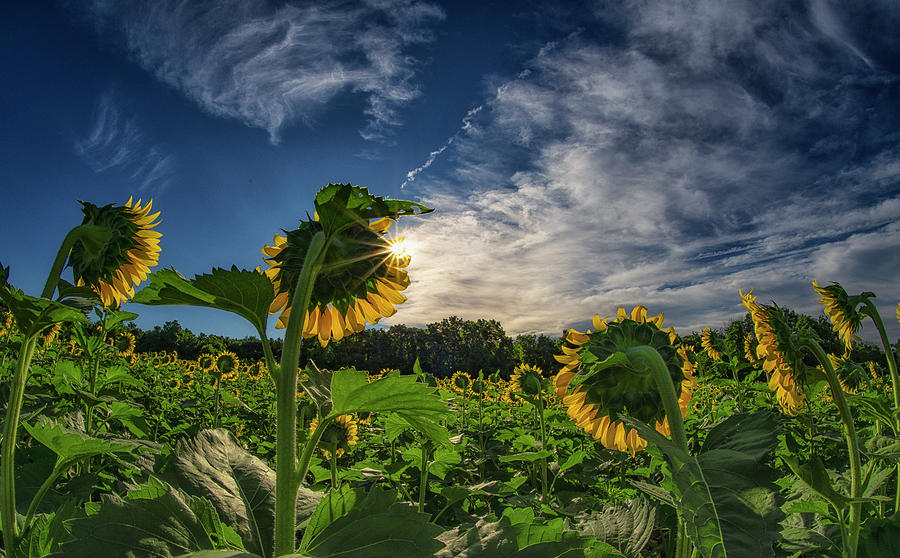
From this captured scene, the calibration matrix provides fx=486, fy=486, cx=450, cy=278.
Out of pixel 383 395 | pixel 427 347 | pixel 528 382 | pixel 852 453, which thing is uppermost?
pixel 427 347

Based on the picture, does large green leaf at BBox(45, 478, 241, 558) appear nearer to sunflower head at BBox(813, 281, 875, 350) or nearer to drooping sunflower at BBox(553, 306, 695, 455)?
drooping sunflower at BBox(553, 306, 695, 455)

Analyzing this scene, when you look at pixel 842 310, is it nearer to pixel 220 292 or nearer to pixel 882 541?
pixel 882 541

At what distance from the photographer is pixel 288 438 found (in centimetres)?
69

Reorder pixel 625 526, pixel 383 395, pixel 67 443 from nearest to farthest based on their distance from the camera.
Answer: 1. pixel 383 395
2. pixel 625 526
3. pixel 67 443

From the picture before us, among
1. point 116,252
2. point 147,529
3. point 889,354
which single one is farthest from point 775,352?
point 116,252

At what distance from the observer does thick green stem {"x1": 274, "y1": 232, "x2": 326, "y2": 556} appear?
0.67 m

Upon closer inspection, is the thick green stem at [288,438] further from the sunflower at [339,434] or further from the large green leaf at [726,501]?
the sunflower at [339,434]

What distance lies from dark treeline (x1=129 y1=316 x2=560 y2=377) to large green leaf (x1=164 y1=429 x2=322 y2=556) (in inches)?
651

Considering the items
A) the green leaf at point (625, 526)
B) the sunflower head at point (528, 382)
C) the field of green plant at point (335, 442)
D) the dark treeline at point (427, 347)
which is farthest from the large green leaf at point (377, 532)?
the dark treeline at point (427, 347)

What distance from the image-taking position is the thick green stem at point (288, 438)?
26.5 inches

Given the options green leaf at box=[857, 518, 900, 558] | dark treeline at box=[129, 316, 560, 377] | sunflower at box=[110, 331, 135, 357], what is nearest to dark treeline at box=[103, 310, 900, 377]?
Result: dark treeline at box=[129, 316, 560, 377]

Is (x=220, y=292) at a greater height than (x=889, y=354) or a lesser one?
greater

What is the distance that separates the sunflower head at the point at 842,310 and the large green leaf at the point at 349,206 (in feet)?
10.7

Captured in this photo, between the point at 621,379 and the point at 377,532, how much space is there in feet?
2.72
